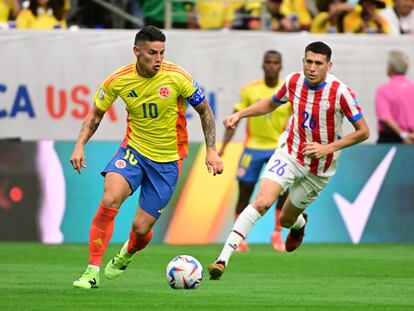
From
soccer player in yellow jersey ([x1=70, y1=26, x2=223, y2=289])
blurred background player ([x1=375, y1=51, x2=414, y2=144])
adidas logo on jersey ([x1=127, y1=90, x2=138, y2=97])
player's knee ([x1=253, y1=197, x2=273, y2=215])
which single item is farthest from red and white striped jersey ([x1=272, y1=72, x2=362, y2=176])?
blurred background player ([x1=375, y1=51, x2=414, y2=144])

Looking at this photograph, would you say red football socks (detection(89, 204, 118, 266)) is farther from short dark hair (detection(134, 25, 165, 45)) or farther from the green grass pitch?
short dark hair (detection(134, 25, 165, 45))

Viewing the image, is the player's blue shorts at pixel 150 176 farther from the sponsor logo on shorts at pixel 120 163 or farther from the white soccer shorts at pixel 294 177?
the white soccer shorts at pixel 294 177

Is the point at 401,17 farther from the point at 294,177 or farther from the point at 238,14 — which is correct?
the point at 294,177

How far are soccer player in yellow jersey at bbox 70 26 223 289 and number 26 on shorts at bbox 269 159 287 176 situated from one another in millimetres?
1156

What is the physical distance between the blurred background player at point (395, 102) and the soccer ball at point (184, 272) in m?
8.19

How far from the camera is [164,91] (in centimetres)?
1222

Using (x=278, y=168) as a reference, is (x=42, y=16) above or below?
below

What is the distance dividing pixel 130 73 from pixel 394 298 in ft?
10.5

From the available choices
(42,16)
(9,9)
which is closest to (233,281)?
(42,16)

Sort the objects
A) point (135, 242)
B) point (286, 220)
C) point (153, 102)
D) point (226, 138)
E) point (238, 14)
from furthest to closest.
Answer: point (238, 14) → point (226, 138) → point (286, 220) → point (135, 242) → point (153, 102)

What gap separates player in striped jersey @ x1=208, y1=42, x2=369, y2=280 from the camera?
12.9 meters

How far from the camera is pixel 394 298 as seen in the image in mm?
11195

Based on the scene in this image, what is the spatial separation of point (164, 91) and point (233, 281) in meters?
2.05

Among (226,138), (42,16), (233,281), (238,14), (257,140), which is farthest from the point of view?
(238,14)
